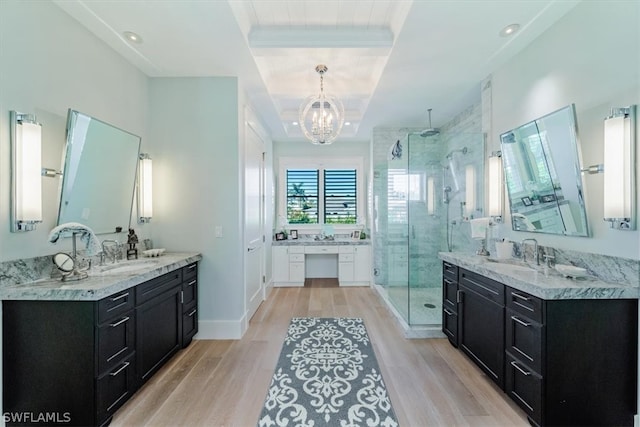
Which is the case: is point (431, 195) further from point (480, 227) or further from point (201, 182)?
point (201, 182)

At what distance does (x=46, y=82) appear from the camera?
80.4 inches

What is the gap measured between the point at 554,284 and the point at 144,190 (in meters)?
3.80

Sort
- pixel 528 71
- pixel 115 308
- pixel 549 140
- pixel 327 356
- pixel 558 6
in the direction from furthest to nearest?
pixel 327 356, pixel 528 71, pixel 549 140, pixel 558 6, pixel 115 308

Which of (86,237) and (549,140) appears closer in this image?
(86,237)

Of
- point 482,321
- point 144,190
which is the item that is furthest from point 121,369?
point 482,321

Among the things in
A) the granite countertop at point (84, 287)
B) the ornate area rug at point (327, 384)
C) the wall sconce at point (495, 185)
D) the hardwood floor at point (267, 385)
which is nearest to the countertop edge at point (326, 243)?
the hardwood floor at point (267, 385)

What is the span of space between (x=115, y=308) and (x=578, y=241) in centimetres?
345

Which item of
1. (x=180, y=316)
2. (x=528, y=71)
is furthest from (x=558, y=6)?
(x=180, y=316)

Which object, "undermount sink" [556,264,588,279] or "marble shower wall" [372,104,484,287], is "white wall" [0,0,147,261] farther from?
"undermount sink" [556,264,588,279]

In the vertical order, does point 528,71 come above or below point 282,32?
below

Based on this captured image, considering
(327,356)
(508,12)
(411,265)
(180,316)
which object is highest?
(508,12)

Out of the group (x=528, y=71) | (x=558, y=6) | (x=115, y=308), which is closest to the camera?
(x=115, y=308)

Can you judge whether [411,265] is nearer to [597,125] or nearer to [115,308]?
[597,125]

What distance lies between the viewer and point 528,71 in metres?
2.57
